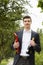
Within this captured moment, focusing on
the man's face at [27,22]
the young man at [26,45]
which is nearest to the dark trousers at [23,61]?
the young man at [26,45]

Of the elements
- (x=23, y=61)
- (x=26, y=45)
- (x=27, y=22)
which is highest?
(x=27, y=22)

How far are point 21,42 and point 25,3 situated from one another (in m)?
17.9

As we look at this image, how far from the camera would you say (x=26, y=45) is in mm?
4871

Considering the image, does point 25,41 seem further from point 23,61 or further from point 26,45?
point 23,61

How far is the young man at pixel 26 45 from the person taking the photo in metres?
4.86

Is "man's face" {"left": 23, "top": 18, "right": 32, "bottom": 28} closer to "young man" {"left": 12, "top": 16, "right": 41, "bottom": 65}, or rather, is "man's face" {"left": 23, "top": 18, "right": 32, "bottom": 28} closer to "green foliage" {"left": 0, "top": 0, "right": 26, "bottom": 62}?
"young man" {"left": 12, "top": 16, "right": 41, "bottom": 65}

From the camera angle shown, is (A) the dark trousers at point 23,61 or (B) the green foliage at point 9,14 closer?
(A) the dark trousers at point 23,61

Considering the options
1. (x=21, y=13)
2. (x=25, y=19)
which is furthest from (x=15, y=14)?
(x=25, y=19)

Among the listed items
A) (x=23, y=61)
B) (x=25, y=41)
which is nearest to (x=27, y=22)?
(x=25, y=41)

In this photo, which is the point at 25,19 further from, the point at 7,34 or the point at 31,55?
the point at 7,34

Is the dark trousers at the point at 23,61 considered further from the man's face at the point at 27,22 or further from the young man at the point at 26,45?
the man's face at the point at 27,22

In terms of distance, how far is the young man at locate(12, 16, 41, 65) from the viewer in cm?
486

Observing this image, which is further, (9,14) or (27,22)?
(9,14)

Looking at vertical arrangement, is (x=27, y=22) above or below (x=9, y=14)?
above
